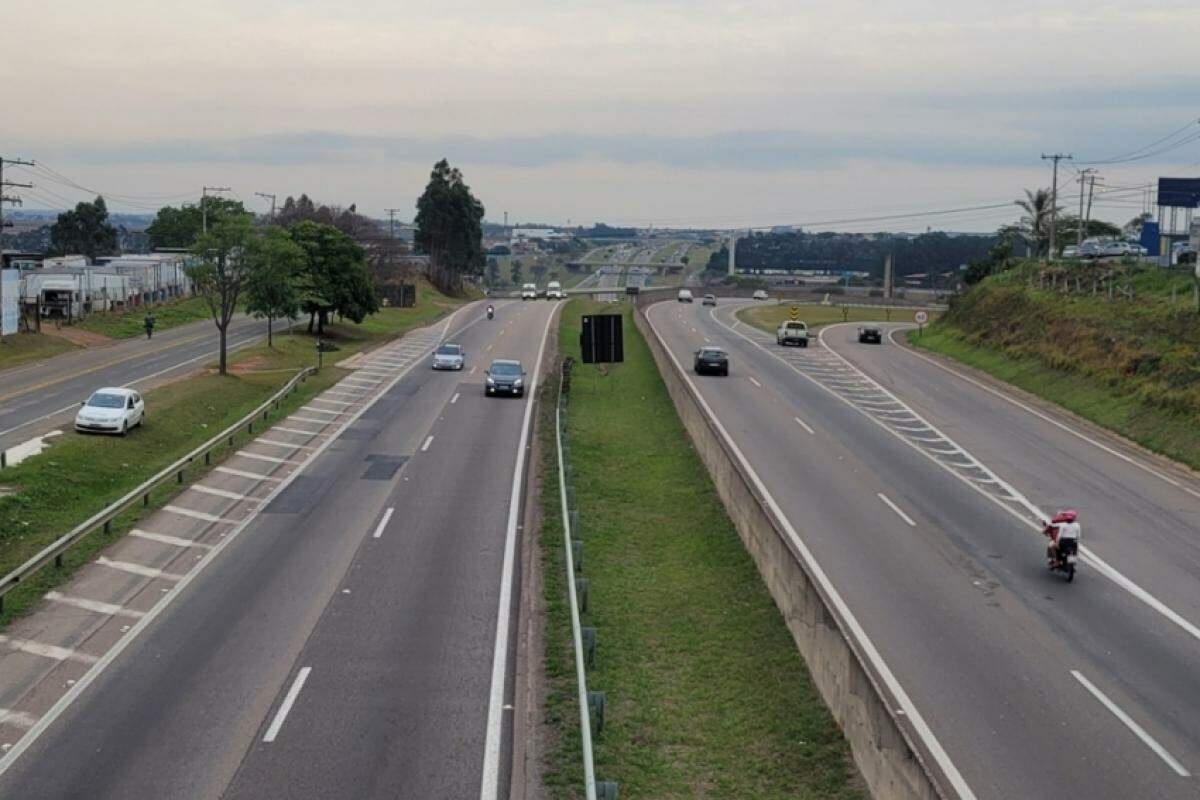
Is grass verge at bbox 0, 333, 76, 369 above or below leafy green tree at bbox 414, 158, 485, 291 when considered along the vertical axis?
below

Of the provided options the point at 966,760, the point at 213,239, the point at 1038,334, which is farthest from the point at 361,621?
the point at 1038,334

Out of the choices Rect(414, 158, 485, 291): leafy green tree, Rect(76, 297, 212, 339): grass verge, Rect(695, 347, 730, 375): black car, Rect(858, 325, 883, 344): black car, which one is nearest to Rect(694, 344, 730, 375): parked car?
Rect(695, 347, 730, 375): black car

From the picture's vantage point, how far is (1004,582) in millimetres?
24266

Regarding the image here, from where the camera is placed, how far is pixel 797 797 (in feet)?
50.5

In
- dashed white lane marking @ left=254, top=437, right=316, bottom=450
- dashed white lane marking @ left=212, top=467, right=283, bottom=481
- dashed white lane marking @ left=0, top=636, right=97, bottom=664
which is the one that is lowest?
dashed white lane marking @ left=0, top=636, right=97, bottom=664

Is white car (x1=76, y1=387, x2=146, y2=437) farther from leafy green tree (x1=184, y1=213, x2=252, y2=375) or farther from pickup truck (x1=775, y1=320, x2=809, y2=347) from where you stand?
pickup truck (x1=775, y1=320, x2=809, y2=347)

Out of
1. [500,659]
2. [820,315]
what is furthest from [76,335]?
[500,659]

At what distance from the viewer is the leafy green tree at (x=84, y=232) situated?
16638 cm

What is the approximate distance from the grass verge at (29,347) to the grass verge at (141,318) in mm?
6761

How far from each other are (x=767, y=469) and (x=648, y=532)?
23.5 ft

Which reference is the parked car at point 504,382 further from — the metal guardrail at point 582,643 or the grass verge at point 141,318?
the grass verge at point 141,318

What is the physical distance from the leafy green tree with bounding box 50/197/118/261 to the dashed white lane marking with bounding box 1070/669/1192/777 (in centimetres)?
16485

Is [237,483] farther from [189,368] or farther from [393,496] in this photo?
[189,368]

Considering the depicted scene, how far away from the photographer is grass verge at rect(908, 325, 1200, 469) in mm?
38438
